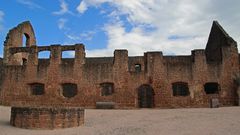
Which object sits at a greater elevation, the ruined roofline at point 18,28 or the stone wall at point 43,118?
the ruined roofline at point 18,28

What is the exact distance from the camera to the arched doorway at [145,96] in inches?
774

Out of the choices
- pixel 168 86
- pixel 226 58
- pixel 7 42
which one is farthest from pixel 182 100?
pixel 7 42

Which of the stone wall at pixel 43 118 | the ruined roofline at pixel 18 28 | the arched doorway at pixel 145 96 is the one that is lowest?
the stone wall at pixel 43 118

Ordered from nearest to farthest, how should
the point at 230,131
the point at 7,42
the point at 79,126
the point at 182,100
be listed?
the point at 230,131 → the point at 79,126 → the point at 182,100 → the point at 7,42

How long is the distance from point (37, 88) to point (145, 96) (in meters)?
8.73

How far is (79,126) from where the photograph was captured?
32.9 ft

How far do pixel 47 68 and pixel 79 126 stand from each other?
10.3 metres

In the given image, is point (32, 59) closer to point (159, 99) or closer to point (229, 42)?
point (159, 99)

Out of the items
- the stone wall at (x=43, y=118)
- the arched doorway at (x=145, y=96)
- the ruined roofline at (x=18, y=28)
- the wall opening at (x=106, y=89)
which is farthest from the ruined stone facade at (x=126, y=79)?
the stone wall at (x=43, y=118)

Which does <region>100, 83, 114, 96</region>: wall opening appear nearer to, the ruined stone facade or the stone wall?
the ruined stone facade

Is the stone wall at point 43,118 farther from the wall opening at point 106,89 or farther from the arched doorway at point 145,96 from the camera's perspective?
the arched doorway at point 145,96

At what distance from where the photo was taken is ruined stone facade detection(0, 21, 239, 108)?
18000 millimetres

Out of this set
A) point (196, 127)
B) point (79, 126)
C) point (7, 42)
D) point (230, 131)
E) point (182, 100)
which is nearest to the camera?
point (230, 131)

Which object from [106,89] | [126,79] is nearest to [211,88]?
[126,79]
